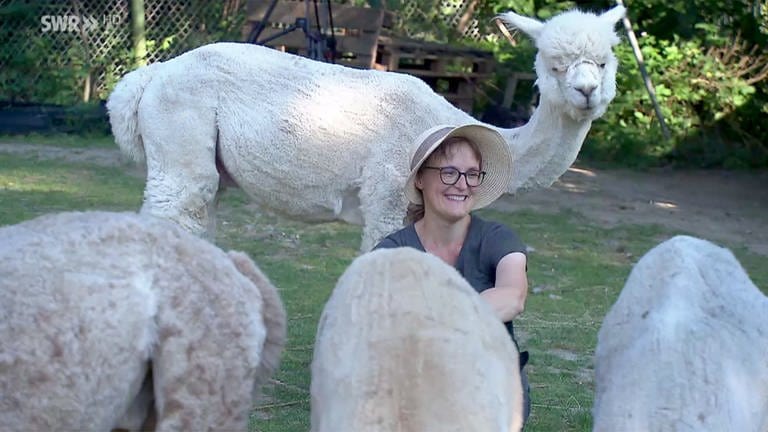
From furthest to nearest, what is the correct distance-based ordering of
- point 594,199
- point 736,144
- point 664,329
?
point 736,144 → point 594,199 → point 664,329

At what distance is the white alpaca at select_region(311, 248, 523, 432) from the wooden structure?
8.05 m

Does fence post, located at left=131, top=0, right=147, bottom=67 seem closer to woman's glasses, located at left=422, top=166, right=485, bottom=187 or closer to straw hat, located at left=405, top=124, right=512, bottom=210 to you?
straw hat, located at left=405, top=124, right=512, bottom=210

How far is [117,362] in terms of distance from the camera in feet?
9.21

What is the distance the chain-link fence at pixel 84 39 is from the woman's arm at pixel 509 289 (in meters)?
11.3

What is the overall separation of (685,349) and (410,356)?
93 centimetres

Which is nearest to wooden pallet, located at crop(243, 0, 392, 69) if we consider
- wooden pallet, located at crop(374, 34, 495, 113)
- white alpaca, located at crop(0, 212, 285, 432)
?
wooden pallet, located at crop(374, 34, 495, 113)

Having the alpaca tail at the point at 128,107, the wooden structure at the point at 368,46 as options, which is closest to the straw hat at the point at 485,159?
the alpaca tail at the point at 128,107

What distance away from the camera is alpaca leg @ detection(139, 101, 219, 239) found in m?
5.61

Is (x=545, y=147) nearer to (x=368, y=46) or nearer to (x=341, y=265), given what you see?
(x=341, y=265)

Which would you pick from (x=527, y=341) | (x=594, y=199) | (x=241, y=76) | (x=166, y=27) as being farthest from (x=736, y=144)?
(x=241, y=76)

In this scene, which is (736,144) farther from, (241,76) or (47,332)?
(47,332)

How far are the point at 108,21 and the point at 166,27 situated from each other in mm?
699

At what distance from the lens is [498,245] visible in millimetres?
3764

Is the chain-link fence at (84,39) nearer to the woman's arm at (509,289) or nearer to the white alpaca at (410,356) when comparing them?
the woman's arm at (509,289)
